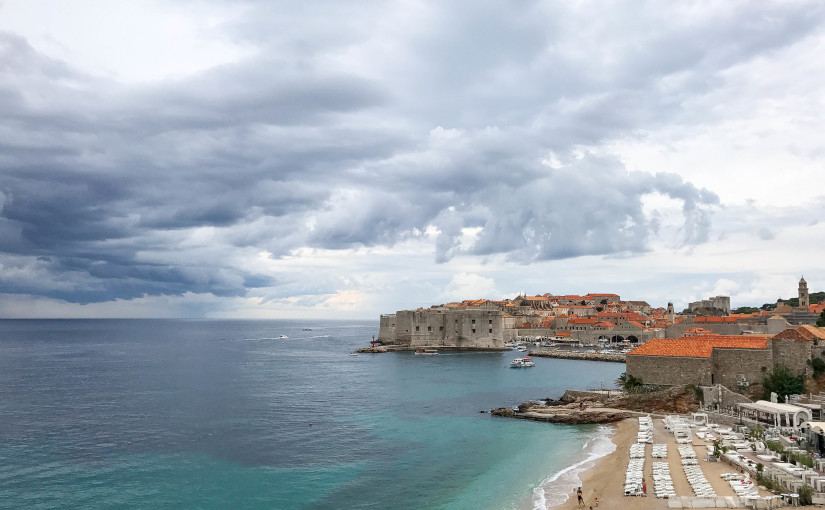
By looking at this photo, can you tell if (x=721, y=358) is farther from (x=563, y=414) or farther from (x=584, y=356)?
(x=584, y=356)

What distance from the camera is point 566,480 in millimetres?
25391

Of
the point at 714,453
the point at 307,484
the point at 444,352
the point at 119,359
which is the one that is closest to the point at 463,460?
the point at 307,484

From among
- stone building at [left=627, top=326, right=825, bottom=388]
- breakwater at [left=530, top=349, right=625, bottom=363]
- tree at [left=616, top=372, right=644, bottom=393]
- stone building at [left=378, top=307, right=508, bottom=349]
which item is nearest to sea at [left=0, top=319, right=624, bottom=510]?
tree at [left=616, top=372, right=644, bottom=393]

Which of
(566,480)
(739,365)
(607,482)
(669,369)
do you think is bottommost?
(566,480)

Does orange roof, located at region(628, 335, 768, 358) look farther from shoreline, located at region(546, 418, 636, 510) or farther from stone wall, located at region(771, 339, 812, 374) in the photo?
shoreline, located at region(546, 418, 636, 510)

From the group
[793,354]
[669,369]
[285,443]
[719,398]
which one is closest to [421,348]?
[669,369]

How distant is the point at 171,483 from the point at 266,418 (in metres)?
14.6

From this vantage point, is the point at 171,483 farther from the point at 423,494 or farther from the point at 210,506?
the point at 423,494

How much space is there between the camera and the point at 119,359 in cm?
8712

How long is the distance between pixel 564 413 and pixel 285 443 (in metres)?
18.1

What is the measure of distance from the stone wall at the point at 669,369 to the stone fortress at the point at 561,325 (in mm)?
42702

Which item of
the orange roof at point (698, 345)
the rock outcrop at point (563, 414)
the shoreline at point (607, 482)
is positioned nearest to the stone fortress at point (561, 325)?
the orange roof at point (698, 345)

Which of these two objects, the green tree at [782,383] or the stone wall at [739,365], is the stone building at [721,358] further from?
the green tree at [782,383]

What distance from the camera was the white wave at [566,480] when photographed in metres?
23.0
